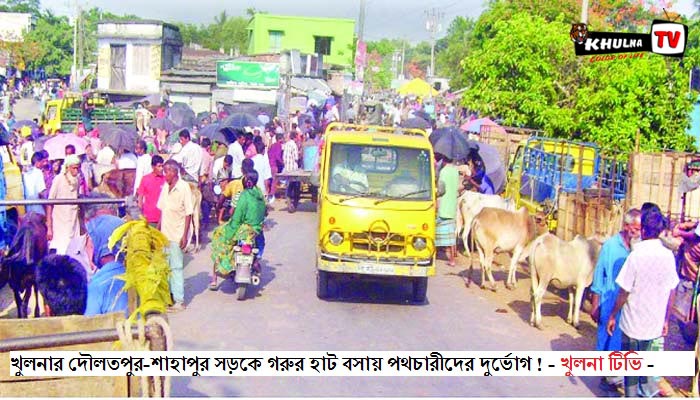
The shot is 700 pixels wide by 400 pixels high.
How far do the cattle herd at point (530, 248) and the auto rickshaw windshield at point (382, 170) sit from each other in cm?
174

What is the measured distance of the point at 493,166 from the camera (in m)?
17.9

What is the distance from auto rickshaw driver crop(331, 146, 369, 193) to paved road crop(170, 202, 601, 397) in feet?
5.15

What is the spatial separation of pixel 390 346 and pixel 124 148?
8.93 meters

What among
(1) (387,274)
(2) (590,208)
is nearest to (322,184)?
(1) (387,274)

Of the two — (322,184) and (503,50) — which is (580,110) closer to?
(503,50)

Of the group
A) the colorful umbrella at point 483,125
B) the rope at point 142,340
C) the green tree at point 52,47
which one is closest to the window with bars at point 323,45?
the green tree at point 52,47

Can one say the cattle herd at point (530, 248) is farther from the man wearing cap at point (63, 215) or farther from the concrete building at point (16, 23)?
the concrete building at point (16, 23)

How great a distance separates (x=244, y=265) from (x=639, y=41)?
10879 mm

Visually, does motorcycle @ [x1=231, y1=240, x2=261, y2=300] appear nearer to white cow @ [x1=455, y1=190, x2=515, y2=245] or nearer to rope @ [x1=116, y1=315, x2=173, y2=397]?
white cow @ [x1=455, y1=190, x2=515, y2=245]

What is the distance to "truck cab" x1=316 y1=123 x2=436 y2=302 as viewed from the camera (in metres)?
11.1

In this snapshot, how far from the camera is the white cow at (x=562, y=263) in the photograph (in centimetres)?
1048

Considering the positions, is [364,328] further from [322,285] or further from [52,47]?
[52,47]

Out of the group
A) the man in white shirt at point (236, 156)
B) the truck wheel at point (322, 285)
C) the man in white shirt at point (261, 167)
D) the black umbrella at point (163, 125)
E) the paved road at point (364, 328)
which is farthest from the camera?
the black umbrella at point (163, 125)

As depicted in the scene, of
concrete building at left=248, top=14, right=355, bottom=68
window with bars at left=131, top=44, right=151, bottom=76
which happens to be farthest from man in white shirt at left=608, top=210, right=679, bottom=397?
concrete building at left=248, top=14, right=355, bottom=68
